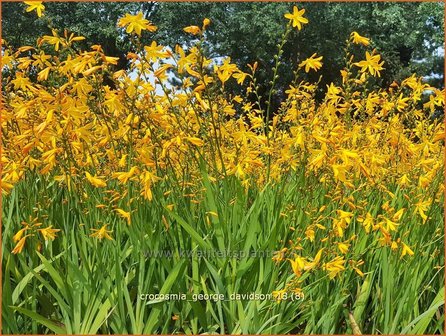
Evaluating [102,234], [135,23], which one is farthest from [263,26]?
[102,234]

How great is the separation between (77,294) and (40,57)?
36.7 inches

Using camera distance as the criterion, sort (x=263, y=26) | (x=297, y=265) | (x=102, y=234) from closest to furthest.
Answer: (x=297, y=265) < (x=102, y=234) < (x=263, y=26)

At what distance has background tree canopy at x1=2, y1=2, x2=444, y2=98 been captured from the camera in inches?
181

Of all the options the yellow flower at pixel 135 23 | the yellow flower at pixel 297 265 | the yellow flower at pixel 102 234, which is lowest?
the yellow flower at pixel 102 234

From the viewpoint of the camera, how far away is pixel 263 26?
7324 millimetres

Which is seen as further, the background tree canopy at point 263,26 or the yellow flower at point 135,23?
the background tree canopy at point 263,26

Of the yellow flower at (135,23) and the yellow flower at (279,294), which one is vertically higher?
the yellow flower at (135,23)

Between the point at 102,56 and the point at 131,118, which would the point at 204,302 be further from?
the point at 102,56

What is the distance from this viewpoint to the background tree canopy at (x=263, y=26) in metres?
4.59

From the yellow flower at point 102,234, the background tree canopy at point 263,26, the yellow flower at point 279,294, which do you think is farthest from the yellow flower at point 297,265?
the background tree canopy at point 263,26

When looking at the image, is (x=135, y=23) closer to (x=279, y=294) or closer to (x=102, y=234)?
(x=102, y=234)

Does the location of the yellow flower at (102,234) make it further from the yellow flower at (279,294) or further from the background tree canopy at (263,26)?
the background tree canopy at (263,26)

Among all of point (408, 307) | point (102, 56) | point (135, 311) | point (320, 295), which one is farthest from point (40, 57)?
point (408, 307)

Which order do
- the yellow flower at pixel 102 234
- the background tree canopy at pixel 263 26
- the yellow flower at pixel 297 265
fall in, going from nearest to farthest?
1. the yellow flower at pixel 297 265
2. the yellow flower at pixel 102 234
3. the background tree canopy at pixel 263 26
